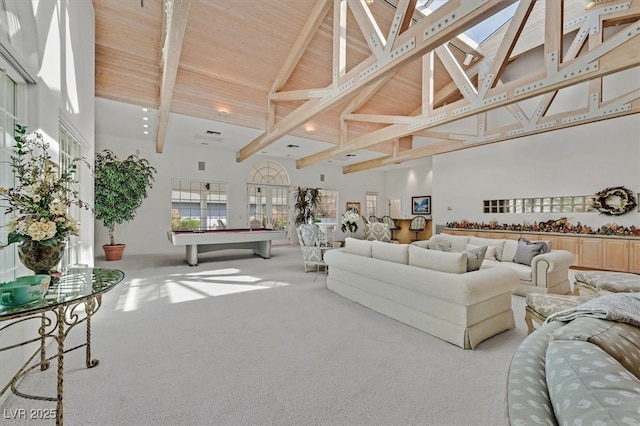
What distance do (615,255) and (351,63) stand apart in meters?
6.90

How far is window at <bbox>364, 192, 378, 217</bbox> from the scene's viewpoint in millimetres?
12359

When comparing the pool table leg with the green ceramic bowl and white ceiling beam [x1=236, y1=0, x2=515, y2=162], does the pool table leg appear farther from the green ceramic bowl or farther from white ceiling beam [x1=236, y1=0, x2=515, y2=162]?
the green ceramic bowl

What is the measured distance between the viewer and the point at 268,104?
6.51 metres

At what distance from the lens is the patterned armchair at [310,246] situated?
17.3ft

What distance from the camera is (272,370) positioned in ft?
6.75

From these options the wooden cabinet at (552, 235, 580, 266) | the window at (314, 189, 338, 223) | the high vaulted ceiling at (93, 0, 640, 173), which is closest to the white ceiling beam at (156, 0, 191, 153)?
the high vaulted ceiling at (93, 0, 640, 173)

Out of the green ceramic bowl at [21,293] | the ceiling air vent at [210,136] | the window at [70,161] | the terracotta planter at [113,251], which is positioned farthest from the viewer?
the ceiling air vent at [210,136]

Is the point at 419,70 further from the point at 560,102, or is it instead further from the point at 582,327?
the point at 582,327

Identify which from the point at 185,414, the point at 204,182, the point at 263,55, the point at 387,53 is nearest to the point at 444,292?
the point at 185,414

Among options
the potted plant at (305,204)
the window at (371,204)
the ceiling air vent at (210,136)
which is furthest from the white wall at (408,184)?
the ceiling air vent at (210,136)

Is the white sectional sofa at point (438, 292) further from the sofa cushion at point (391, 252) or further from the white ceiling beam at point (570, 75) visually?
the white ceiling beam at point (570, 75)

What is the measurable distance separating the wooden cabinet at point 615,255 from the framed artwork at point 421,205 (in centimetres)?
547

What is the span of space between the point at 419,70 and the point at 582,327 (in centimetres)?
750

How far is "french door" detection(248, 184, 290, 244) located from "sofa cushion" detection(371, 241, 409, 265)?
251 inches
